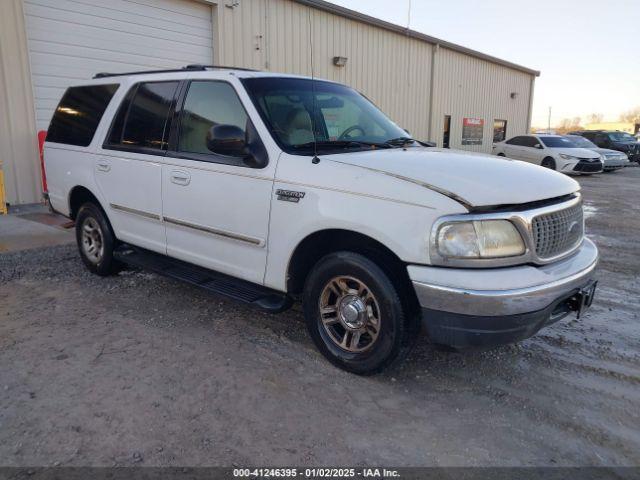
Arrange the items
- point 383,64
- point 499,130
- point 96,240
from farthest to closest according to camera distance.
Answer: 1. point 499,130
2. point 383,64
3. point 96,240

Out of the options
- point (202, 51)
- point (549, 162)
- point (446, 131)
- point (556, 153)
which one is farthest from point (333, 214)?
point (446, 131)

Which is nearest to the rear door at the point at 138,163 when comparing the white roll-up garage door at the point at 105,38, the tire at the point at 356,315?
the tire at the point at 356,315

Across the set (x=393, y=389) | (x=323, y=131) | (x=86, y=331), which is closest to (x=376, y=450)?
(x=393, y=389)

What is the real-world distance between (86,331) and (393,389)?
248 centimetres

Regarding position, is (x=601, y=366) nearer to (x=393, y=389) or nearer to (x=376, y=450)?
(x=393, y=389)

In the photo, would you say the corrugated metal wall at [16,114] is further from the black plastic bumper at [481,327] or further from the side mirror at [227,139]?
the black plastic bumper at [481,327]

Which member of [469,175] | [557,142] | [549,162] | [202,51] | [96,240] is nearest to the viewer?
[469,175]

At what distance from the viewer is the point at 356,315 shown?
3260 millimetres

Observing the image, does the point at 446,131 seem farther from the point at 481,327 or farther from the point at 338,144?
the point at 481,327

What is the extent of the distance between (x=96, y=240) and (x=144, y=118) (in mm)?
1536

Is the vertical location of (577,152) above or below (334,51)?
below

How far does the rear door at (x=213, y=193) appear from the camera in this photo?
3.64 metres

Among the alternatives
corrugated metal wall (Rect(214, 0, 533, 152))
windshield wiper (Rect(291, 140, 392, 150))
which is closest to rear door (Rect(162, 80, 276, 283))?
windshield wiper (Rect(291, 140, 392, 150))

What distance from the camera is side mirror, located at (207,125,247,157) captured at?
3449 millimetres
